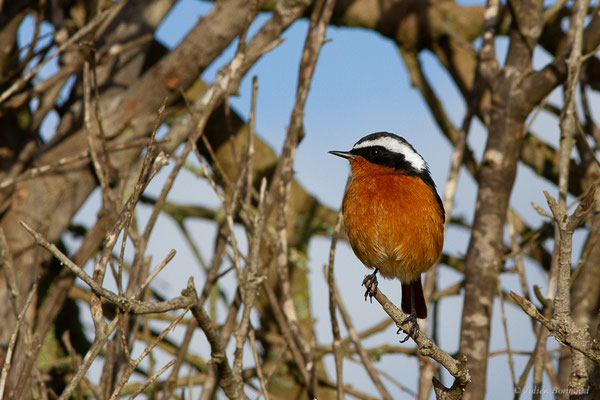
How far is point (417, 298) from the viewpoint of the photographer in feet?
16.1

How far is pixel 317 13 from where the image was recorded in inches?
210

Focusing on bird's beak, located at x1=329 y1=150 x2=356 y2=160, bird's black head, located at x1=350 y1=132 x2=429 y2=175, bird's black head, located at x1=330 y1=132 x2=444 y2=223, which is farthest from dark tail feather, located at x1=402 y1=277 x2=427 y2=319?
bird's beak, located at x1=329 y1=150 x2=356 y2=160

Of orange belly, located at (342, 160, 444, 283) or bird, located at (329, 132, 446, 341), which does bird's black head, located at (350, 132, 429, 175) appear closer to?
bird, located at (329, 132, 446, 341)

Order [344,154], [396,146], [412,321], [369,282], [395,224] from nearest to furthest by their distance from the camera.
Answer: [412,321]
[395,224]
[369,282]
[396,146]
[344,154]

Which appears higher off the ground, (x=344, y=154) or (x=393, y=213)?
(x=344, y=154)

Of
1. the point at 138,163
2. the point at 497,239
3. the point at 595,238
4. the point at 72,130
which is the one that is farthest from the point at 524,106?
the point at 72,130

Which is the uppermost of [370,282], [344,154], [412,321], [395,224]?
[344,154]

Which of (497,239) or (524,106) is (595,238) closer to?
(497,239)

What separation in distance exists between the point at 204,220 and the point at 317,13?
2582mm

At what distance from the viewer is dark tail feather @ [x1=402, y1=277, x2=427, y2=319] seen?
4.91 metres

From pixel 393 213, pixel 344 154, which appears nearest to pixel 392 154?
pixel 344 154

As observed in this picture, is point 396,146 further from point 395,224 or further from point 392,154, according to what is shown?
point 395,224

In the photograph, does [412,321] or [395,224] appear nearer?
[412,321]

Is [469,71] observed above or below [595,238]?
above
